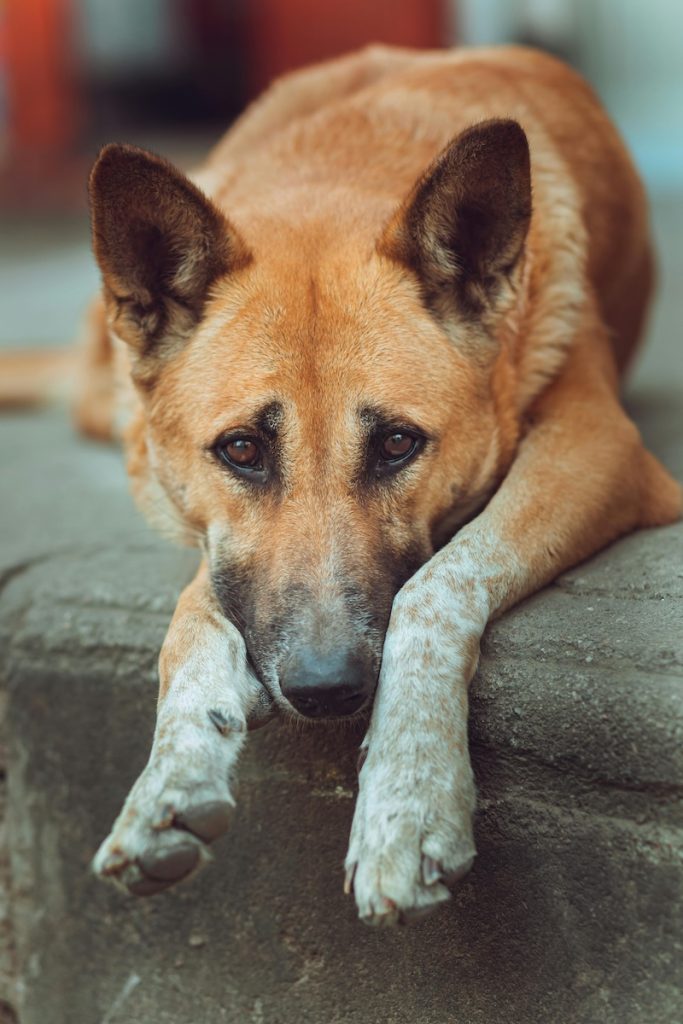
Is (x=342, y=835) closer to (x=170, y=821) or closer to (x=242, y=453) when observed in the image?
(x=170, y=821)

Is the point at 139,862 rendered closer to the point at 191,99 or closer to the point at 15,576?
the point at 15,576

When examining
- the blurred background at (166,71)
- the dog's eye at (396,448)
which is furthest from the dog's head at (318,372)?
the blurred background at (166,71)

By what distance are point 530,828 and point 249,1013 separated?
744 millimetres

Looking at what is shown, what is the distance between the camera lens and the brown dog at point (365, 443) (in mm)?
2049

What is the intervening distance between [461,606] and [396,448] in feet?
1.17

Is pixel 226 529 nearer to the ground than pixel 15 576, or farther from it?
farther from it

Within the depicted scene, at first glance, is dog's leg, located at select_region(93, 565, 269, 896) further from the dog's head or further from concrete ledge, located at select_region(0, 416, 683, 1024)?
concrete ledge, located at select_region(0, 416, 683, 1024)

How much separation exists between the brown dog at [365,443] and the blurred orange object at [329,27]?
686 cm

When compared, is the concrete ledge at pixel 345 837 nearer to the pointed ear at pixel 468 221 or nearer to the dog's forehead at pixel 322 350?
the dog's forehead at pixel 322 350

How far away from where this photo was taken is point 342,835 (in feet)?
7.87

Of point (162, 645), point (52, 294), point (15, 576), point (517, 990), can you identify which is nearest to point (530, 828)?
point (517, 990)

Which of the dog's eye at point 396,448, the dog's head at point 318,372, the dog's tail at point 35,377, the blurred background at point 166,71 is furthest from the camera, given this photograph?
the blurred background at point 166,71

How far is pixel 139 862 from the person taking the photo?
192 centimetres

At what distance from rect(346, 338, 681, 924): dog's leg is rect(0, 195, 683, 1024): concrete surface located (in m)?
0.09
